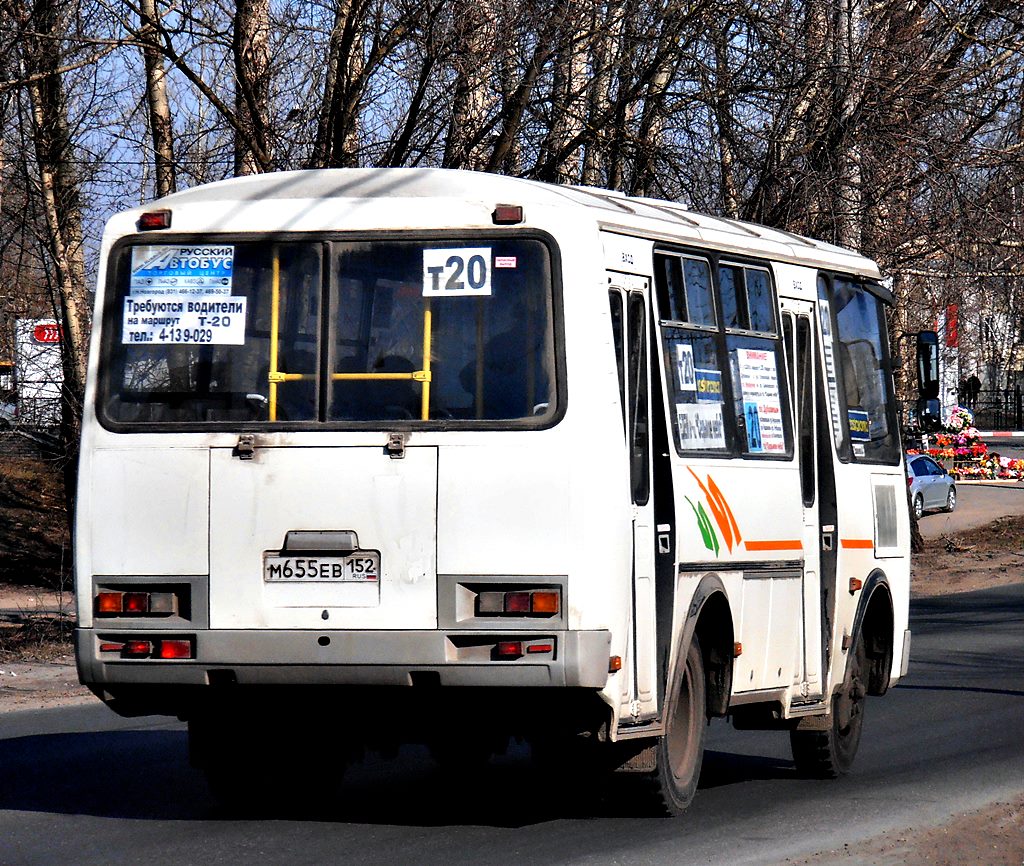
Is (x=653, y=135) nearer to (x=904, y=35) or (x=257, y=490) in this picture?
(x=904, y=35)

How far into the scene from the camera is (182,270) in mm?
7984

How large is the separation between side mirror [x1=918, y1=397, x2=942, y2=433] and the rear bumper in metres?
4.69

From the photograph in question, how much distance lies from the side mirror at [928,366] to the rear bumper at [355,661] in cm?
507

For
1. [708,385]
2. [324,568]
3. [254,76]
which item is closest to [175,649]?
[324,568]

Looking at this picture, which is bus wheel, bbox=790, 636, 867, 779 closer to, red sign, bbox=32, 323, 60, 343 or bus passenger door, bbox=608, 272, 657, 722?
bus passenger door, bbox=608, 272, 657, 722

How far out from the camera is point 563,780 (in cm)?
980

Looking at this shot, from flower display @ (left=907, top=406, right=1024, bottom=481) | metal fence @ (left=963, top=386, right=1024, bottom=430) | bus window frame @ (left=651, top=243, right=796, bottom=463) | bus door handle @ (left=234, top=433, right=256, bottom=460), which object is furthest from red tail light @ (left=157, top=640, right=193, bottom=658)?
metal fence @ (left=963, top=386, right=1024, bottom=430)

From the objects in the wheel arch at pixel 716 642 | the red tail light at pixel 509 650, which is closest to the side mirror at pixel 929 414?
the wheel arch at pixel 716 642

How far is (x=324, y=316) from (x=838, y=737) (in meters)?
4.22

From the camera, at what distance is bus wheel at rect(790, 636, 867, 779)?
10.1 metres

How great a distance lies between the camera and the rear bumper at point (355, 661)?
7320 mm

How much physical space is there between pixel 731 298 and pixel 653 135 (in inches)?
382

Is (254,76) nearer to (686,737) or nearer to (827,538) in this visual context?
(827,538)

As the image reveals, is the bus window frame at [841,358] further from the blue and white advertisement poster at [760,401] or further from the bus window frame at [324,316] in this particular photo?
the bus window frame at [324,316]
